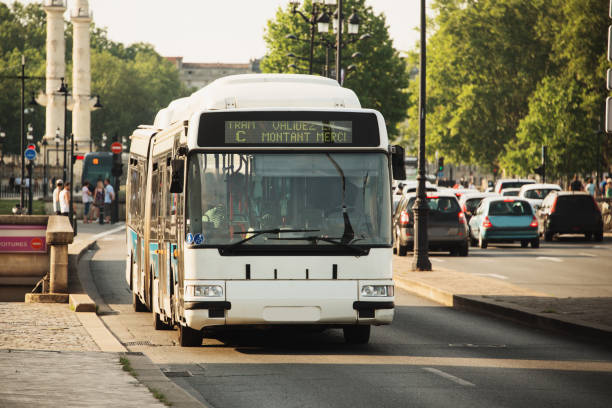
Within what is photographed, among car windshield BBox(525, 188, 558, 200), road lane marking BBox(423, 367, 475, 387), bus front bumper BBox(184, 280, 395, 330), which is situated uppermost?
car windshield BBox(525, 188, 558, 200)

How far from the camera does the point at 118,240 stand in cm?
3947

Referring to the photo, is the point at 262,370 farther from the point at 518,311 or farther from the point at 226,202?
the point at 518,311

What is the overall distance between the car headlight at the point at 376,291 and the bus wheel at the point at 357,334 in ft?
4.08

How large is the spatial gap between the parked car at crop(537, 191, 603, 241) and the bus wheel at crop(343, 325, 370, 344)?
24.9 meters

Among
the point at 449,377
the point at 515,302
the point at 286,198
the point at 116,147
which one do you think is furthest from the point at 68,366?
the point at 116,147

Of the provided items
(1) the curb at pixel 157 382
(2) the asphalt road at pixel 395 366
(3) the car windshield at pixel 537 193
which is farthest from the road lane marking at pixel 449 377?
(3) the car windshield at pixel 537 193

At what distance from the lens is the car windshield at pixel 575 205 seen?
3709 centimetres

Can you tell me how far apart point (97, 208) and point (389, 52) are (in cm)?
2694

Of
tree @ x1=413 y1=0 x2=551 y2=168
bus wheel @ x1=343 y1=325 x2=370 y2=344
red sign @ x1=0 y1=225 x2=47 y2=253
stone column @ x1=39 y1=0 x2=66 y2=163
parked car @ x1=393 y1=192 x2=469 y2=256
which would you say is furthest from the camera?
stone column @ x1=39 y1=0 x2=66 y2=163

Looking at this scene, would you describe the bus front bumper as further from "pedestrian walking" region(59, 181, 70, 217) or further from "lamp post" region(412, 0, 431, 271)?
"pedestrian walking" region(59, 181, 70, 217)

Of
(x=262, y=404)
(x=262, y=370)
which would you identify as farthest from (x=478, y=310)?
(x=262, y=404)

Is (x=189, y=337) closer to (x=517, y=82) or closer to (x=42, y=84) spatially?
(x=517, y=82)

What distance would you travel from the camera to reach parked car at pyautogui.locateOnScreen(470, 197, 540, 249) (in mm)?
34188

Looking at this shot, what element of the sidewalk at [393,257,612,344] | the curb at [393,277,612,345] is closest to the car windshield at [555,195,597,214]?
the sidewalk at [393,257,612,344]
